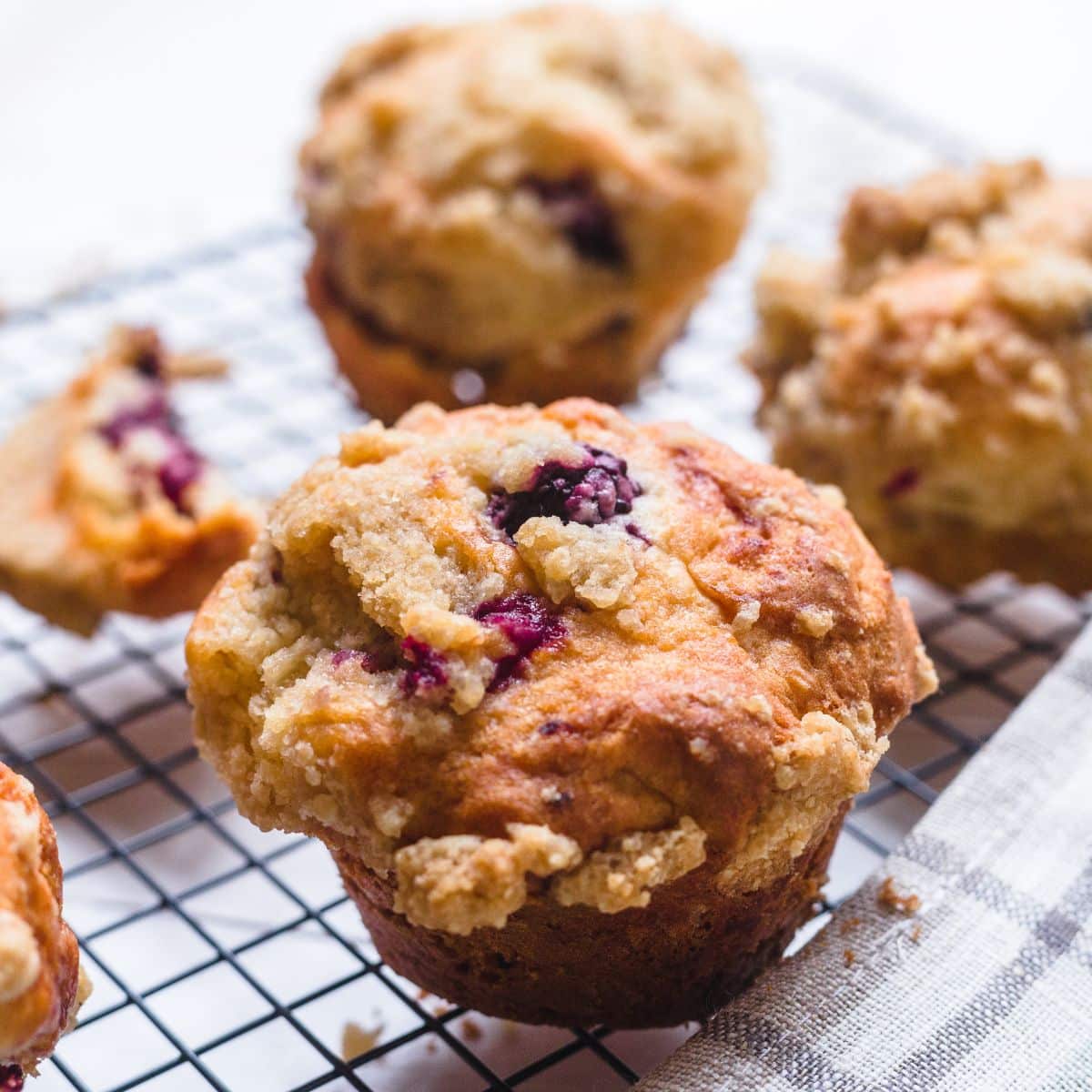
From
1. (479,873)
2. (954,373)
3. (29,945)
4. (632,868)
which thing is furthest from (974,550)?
(29,945)

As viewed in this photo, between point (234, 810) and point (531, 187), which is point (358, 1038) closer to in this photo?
point (234, 810)

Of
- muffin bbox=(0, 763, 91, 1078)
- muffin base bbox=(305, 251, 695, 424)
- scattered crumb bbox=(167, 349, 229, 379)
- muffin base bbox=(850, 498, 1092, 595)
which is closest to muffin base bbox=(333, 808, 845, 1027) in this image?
muffin bbox=(0, 763, 91, 1078)

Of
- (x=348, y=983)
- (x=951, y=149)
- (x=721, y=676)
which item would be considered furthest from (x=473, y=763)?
(x=951, y=149)

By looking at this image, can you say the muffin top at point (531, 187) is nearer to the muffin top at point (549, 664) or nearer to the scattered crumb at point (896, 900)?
the muffin top at point (549, 664)

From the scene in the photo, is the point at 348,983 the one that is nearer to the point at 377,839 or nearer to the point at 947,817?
the point at 377,839

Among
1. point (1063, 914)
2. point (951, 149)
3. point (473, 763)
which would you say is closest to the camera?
point (473, 763)
